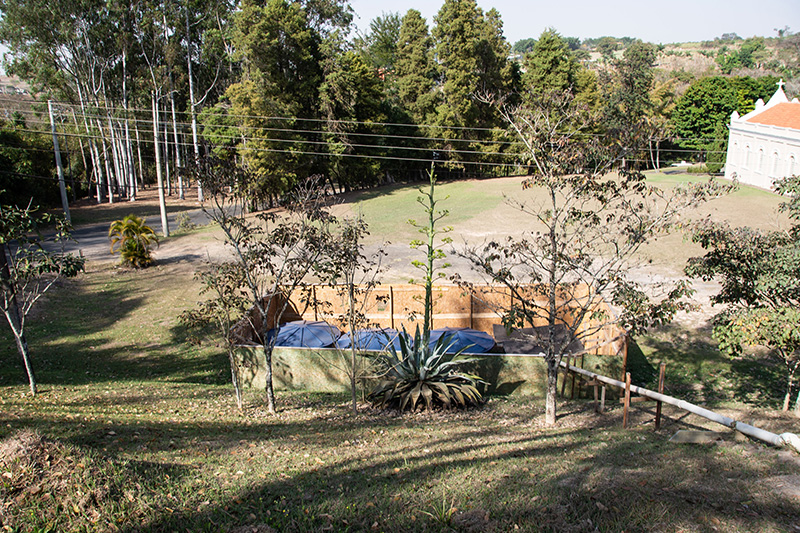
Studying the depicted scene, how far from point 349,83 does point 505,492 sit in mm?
39777

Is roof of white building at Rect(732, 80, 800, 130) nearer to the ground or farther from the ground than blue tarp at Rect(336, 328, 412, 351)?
farther from the ground

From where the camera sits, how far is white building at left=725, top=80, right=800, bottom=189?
36.9 meters

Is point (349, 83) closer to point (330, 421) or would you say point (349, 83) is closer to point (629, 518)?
point (330, 421)

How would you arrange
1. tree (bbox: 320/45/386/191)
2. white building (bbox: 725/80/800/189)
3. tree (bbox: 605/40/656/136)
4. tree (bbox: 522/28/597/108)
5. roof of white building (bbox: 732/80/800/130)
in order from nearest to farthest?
white building (bbox: 725/80/800/189)
roof of white building (bbox: 732/80/800/130)
tree (bbox: 320/45/386/191)
tree (bbox: 522/28/597/108)
tree (bbox: 605/40/656/136)

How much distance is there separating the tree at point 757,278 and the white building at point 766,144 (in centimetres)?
3080

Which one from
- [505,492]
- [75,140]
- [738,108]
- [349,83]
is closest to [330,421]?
[505,492]

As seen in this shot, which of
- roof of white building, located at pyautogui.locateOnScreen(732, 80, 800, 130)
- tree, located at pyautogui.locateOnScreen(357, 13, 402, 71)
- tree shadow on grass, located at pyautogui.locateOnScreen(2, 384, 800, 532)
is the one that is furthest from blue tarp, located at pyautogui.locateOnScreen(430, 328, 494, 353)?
tree, located at pyautogui.locateOnScreen(357, 13, 402, 71)

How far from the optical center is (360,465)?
24.2 ft

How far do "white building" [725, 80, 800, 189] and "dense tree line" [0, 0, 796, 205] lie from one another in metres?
3.12

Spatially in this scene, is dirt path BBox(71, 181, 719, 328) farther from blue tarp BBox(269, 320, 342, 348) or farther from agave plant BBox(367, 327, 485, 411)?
agave plant BBox(367, 327, 485, 411)

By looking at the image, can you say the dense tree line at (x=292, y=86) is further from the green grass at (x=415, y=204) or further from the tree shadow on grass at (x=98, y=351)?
the tree shadow on grass at (x=98, y=351)

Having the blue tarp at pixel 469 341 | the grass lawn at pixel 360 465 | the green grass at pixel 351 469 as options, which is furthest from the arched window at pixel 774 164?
the blue tarp at pixel 469 341

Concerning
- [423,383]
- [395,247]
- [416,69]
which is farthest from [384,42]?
[423,383]

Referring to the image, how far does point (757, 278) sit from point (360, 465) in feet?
27.2
